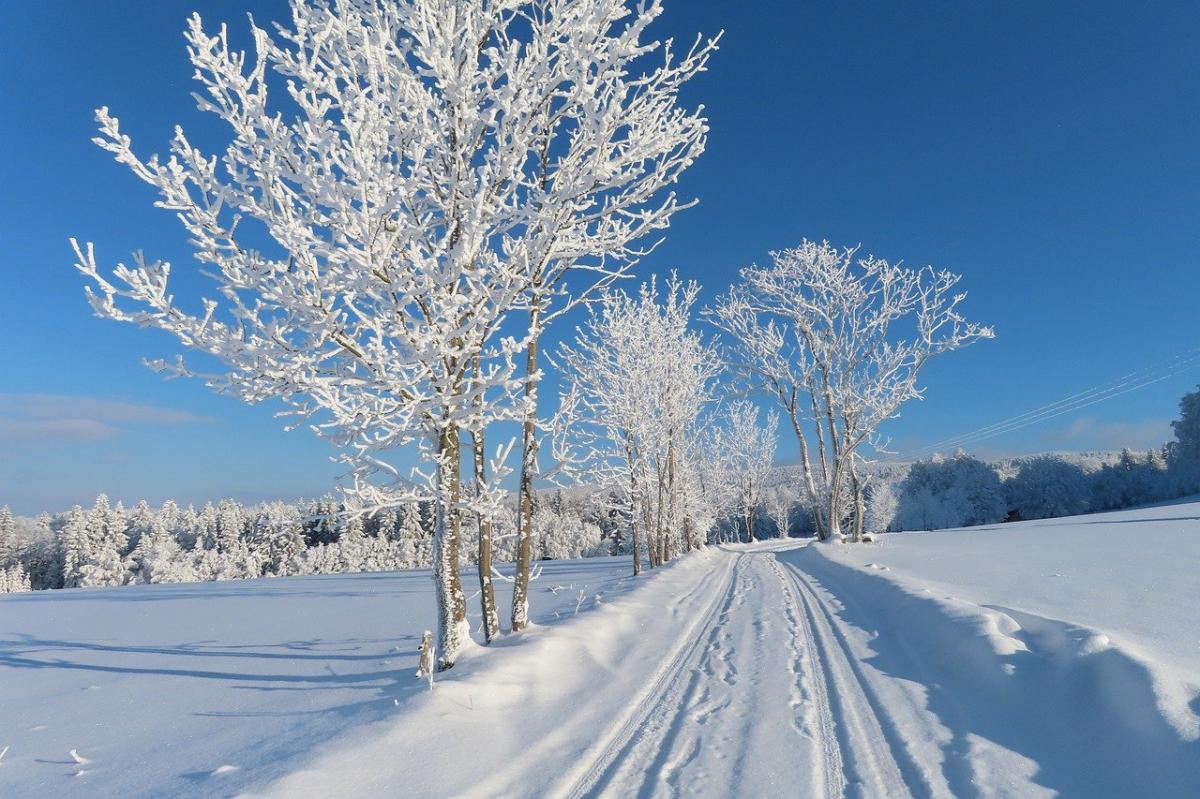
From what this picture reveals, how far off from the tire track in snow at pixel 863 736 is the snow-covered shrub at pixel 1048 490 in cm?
6338

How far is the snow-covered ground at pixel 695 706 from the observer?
3.48 m

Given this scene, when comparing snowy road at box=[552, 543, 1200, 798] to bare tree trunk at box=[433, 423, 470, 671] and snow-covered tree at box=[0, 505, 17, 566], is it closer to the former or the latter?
bare tree trunk at box=[433, 423, 470, 671]

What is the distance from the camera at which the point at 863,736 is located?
405cm

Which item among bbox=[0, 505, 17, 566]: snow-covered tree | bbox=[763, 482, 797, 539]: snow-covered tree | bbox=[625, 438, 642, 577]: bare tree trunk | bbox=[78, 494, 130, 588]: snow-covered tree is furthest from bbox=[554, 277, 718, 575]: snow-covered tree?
bbox=[0, 505, 17, 566]: snow-covered tree

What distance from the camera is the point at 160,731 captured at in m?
5.33

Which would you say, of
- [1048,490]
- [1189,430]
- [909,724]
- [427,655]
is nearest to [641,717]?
[909,724]

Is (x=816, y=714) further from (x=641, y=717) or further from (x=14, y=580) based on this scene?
(x=14, y=580)

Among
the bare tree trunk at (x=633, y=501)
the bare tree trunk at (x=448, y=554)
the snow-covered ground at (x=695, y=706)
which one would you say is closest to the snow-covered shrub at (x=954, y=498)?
the bare tree trunk at (x=633, y=501)

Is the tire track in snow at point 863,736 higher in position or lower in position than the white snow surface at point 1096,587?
lower

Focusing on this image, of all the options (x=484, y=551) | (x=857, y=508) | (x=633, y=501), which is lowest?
(x=857, y=508)

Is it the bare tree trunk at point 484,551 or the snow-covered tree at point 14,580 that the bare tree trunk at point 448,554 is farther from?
the snow-covered tree at point 14,580

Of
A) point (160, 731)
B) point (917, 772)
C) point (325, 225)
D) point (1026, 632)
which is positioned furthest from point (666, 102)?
point (160, 731)

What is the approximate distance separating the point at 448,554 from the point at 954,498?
61.8m

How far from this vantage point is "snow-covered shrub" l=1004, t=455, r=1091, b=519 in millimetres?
54438
